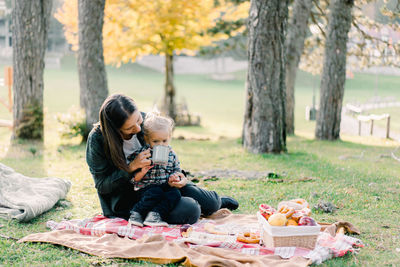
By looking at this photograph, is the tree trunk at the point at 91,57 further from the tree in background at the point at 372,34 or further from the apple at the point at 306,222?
the apple at the point at 306,222

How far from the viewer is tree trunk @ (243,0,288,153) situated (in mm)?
9297

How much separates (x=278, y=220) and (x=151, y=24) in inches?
594

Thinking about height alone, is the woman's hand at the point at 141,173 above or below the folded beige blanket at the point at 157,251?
above

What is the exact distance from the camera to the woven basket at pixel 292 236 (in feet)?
12.9

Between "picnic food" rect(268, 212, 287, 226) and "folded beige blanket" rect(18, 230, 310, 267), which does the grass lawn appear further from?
"picnic food" rect(268, 212, 287, 226)

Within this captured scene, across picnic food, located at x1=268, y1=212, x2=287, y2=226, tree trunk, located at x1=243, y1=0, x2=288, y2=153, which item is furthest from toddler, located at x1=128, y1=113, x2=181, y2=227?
tree trunk, located at x1=243, y1=0, x2=288, y2=153

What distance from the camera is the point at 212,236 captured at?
14.1ft

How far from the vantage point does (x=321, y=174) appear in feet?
25.3

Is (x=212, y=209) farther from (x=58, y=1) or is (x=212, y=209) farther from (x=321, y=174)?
(x=58, y=1)

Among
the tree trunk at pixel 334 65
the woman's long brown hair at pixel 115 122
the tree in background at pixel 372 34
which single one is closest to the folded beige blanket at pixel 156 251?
the woman's long brown hair at pixel 115 122

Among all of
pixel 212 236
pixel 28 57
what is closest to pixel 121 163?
pixel 212 236

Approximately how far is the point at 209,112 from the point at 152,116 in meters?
22.2

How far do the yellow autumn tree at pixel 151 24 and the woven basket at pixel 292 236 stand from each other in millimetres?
14060

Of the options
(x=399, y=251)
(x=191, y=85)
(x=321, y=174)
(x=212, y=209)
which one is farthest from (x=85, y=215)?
(x=191, y=85)
